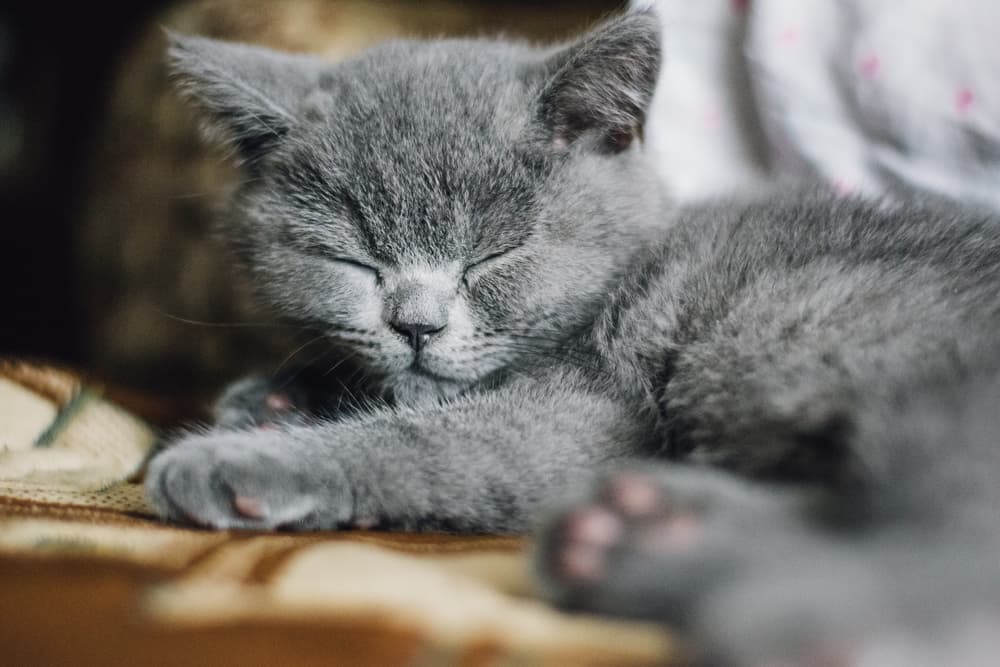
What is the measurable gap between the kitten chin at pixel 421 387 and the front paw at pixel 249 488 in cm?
20

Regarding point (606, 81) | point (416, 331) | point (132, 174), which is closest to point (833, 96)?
point (606, 81)

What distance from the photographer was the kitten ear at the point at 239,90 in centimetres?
100

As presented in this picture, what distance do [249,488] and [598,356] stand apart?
39 centimetres

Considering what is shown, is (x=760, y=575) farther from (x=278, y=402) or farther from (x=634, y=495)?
(x=278, y=402)

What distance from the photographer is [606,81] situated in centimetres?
94

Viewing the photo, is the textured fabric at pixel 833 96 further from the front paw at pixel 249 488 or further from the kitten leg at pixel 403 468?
the front paw at pixel 249 488

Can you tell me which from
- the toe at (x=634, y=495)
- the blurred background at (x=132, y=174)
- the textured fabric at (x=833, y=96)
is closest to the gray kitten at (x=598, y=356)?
the toe at (x=634, y=495)

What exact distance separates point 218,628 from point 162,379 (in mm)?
1474

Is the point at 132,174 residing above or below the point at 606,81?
below

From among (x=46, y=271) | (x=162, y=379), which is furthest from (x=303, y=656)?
(x=46, y=271)

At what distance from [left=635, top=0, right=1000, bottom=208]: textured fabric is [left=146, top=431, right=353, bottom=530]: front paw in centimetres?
66

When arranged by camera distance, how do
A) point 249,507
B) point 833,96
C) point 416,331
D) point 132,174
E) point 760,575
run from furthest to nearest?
point 132,174, point 833,96, point 416,331, point 249,507, point 760,575

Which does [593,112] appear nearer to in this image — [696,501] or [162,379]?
[696,501]

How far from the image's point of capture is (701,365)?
805 mm
